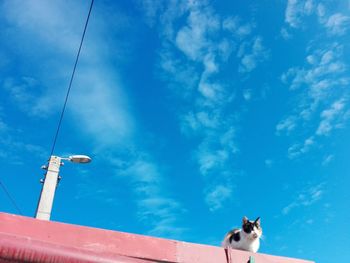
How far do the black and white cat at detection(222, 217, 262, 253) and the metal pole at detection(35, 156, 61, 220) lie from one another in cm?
514

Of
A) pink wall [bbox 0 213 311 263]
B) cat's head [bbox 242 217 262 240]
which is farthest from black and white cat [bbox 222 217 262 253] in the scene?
pink wall [bbox 0 213 311 263]

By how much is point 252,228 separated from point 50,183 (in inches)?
246

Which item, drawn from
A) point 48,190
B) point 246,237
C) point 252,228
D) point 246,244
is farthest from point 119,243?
point 48,190

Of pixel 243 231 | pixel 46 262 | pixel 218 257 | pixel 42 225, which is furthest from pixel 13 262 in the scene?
pixel 243 231

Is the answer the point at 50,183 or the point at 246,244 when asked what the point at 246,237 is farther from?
the point at 50,183

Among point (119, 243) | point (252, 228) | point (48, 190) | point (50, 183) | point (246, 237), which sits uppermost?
point (50, 183)

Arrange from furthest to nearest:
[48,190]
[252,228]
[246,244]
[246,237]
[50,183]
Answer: [50,183]
[48,190]
[252,228]
[246,237]
[246,244]

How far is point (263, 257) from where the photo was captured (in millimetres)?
3488

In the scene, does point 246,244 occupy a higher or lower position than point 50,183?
lower

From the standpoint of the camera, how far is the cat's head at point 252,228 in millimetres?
6656

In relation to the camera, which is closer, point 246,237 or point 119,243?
point 119,243

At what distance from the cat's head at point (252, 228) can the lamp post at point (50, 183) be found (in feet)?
17.9

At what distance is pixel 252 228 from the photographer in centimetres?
687

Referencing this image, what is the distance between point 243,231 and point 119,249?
4.33 m
